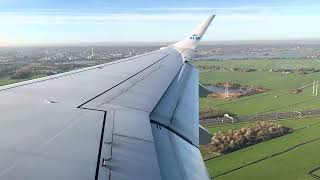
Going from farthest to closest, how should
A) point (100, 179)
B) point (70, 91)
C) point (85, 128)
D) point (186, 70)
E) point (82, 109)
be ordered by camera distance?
point (186, 70) < point (70, 91) < point (82, 109) < point (85, 128) < point (100, 179)

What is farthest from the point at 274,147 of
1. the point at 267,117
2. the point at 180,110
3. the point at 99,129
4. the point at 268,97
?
A: the point at 99,129

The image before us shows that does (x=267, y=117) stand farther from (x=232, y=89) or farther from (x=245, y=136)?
(x=232, y=89)

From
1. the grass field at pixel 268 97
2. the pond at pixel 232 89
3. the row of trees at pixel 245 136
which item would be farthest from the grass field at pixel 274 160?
the pond at pixel 232 89

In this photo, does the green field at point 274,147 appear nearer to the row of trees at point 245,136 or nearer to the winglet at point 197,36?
the row of trees at point 245,136

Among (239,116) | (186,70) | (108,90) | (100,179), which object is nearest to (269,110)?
(239,116)

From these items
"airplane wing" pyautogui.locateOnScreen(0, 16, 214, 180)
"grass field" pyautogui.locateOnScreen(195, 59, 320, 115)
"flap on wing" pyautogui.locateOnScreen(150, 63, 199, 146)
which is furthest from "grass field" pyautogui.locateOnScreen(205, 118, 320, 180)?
"airplane wing" pyautogui.locateOnScreen(0, 16, 214, 180)

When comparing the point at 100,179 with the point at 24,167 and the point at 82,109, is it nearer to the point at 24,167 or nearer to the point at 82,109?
the point at 24,167
